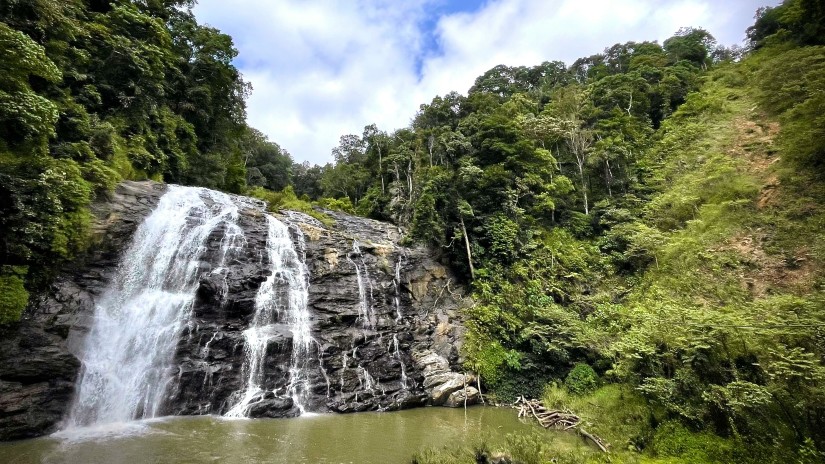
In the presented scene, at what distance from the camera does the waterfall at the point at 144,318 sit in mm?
9195

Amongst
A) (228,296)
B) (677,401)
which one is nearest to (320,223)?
(228,296)

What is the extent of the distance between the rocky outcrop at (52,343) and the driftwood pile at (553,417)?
1194 cm

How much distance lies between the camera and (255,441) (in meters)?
7.59

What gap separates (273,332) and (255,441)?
16.5 ft

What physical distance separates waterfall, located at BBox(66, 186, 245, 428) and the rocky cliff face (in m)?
0.27

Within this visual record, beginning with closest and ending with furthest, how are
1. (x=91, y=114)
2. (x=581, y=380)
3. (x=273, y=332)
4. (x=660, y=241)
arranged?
(x=273, y=332), (x=581, y=380), (x=91, y=114), (x=660, y=241)

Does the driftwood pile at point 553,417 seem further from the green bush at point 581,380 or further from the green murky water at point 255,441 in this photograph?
the green bush at point 581,380

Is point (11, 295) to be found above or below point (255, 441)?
above

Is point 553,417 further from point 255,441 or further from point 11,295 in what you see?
point 11,295

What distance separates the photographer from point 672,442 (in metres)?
6.88

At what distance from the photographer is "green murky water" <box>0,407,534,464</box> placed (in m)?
6.52

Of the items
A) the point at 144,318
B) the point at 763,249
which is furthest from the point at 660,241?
the point at 144,318

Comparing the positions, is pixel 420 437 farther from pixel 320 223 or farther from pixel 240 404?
pixel 320 223

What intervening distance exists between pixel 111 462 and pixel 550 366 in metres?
13.1
